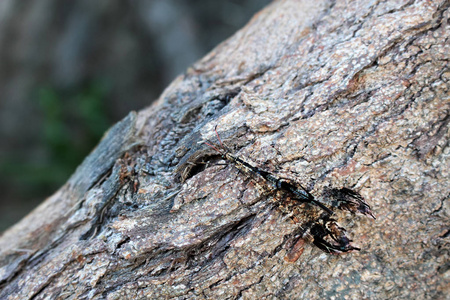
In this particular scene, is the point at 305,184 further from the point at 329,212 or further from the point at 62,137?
the point at 62,137

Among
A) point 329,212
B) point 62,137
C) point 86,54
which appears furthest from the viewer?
point 86,54

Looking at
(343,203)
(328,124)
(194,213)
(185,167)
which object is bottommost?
(343,203)

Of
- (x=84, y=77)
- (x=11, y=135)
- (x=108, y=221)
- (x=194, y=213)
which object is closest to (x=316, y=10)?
(x=194, y=213)

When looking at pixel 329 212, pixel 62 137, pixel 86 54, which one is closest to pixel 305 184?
pixel 329 212

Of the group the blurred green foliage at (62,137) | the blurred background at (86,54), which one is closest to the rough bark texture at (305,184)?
the blurred green foliage at (62,137)

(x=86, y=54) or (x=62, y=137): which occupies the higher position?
(x=86, y=54)

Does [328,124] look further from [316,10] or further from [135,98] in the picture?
[135,98]

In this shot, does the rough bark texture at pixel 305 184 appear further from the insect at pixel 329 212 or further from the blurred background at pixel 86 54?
the blurred background at pixel 86 54

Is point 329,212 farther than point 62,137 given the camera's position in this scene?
No
